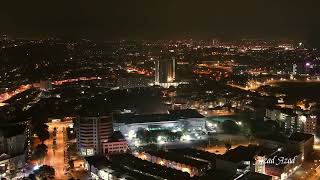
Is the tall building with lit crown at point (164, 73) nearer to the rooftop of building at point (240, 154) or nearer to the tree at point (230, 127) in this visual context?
the tree at point (230, 127)

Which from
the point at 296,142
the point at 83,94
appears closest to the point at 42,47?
the point at 83,94

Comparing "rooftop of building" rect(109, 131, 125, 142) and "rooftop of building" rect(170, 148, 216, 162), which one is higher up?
"rooftop of building" rect(109, 131, 125, 142)

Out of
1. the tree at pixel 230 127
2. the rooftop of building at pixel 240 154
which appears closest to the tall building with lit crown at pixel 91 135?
the rooftop of building at pixel 240 154

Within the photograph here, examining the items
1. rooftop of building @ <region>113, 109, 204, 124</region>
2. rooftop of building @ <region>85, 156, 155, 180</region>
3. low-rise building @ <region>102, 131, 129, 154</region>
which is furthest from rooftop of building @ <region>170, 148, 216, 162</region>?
rooftop of building @ <region>113, 109, 204, 124</region>

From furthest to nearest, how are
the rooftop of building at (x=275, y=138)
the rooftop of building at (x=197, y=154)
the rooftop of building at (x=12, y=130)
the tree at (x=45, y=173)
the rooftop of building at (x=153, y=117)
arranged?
the rooftop of building at (x=153, y=117) → the rooftop of building at (x=275, y=138) → the rooftop of building at (x=12, y=130) → the rooftop of building at (x=197, y=154) → the tree at (x=45, y=173)

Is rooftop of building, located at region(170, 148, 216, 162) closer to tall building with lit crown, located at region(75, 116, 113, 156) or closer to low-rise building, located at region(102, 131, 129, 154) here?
low-rise building, located at region(102, 131, 129, 154)

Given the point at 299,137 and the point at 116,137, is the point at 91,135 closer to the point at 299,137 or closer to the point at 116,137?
the point at 116,137

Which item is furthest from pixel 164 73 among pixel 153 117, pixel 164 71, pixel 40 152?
pixel 40 152
